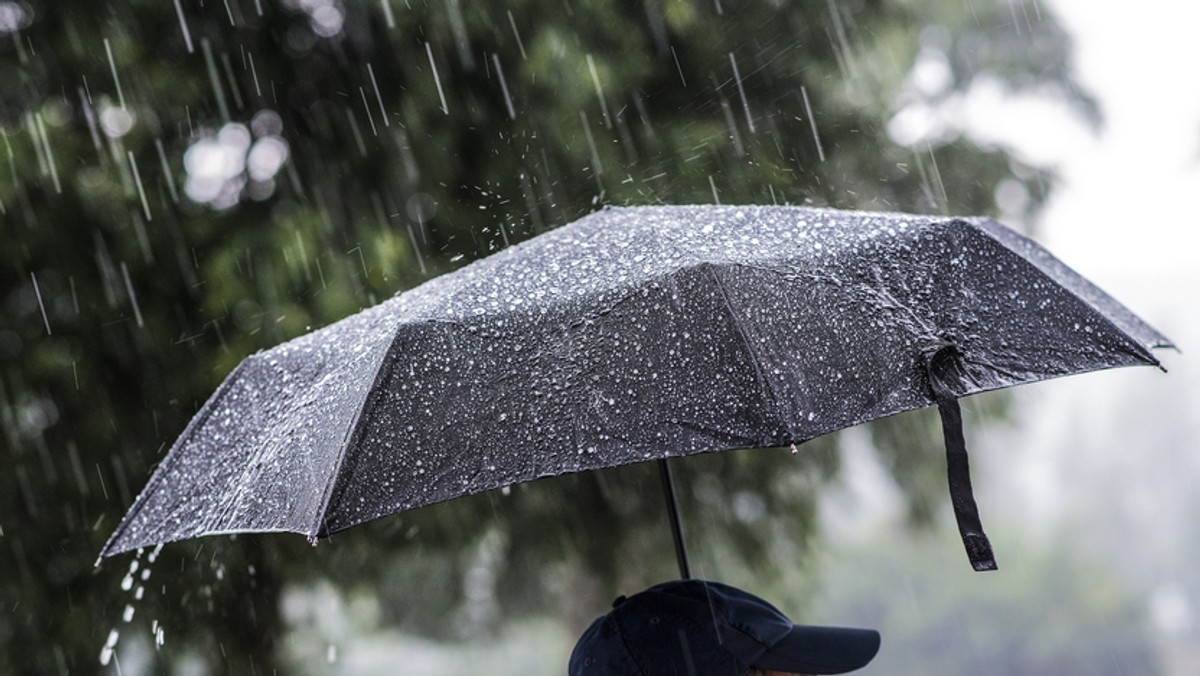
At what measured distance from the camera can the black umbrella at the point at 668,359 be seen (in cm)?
188

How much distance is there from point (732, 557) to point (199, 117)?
12.7 ft

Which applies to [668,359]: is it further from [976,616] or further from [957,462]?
[976,616]

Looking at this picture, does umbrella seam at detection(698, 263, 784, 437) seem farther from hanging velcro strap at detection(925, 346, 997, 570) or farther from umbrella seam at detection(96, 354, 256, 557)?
umbrella seam at detection(96, 354, 256, 557)

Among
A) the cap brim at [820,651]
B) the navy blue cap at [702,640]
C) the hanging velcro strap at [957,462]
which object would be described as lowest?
the cap brim at [820,651]

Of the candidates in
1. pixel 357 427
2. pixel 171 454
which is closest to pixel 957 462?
pixel 357 427

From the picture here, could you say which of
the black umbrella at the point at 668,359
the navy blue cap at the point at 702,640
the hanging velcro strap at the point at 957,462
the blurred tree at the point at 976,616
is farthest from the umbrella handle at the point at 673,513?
the blurred tree at the point at 976,616

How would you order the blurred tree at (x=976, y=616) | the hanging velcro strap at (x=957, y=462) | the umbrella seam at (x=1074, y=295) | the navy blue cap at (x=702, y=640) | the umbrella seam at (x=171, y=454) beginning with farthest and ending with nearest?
1. the blurred tree at (x=976, y=616)
2. the umbrella seam at (x=171, y=454)
3. the navy blue cap at (x=702, y=640)
4. the umbrella seam at (x=1074, y=295)
5. the hanging velcro strap at (x=957, y=462)

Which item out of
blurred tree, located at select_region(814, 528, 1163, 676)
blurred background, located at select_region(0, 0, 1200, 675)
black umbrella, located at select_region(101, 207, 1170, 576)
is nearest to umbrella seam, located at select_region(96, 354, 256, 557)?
black umbrella, located at select_region(101, 207, 1170, 576)

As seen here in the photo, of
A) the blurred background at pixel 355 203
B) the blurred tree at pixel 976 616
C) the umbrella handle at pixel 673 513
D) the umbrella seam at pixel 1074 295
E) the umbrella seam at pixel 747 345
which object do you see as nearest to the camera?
the umbrella seam at pixel 747 345

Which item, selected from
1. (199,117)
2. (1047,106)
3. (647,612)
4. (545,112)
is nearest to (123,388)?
(199,117)

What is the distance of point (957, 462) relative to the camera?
203 cm

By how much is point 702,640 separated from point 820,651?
29 cm

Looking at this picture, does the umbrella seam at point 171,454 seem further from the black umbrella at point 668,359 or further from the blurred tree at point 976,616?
the blurred tree at point 976,616

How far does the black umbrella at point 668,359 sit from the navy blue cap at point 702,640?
0.54 metres
